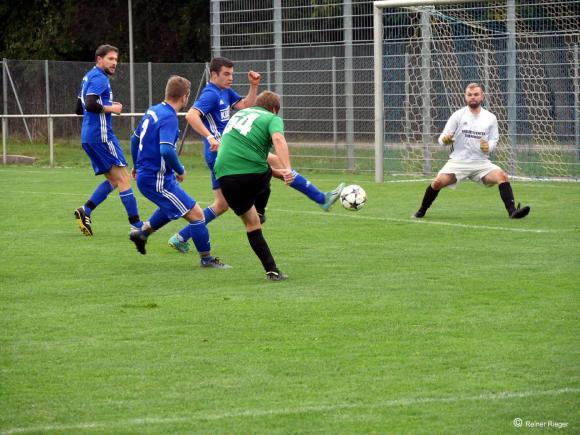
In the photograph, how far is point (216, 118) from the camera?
41.7ft

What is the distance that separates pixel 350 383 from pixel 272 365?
0.62 m

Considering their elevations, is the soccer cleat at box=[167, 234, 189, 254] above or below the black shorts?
below

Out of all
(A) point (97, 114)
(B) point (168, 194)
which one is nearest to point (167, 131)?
(B) point (168, 194)

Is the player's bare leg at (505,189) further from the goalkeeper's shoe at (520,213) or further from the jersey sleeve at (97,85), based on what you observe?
the jersey sleeve at (97,85)

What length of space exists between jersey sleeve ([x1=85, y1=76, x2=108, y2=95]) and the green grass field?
163 centimetres

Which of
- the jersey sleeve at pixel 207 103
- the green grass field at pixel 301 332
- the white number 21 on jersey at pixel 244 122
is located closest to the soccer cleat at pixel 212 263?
the green grass field at pixel 301 332

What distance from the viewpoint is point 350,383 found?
634 cm

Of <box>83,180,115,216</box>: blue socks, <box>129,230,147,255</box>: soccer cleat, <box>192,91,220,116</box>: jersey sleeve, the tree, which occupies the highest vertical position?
the tree

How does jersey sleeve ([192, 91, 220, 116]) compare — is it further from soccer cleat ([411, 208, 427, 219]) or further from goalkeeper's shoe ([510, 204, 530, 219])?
goalkeeper's shoe ([510, 204, 530, 219])

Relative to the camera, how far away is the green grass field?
229 inches

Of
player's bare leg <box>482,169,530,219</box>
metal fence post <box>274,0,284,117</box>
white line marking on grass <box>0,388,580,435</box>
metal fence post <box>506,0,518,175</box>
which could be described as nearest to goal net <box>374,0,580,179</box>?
metal fence post <box>506,0,518,175</box>

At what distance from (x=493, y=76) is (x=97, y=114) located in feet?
31.8

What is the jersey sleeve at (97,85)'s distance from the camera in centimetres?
1330

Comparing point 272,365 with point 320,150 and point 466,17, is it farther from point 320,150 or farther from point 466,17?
point 320,150
